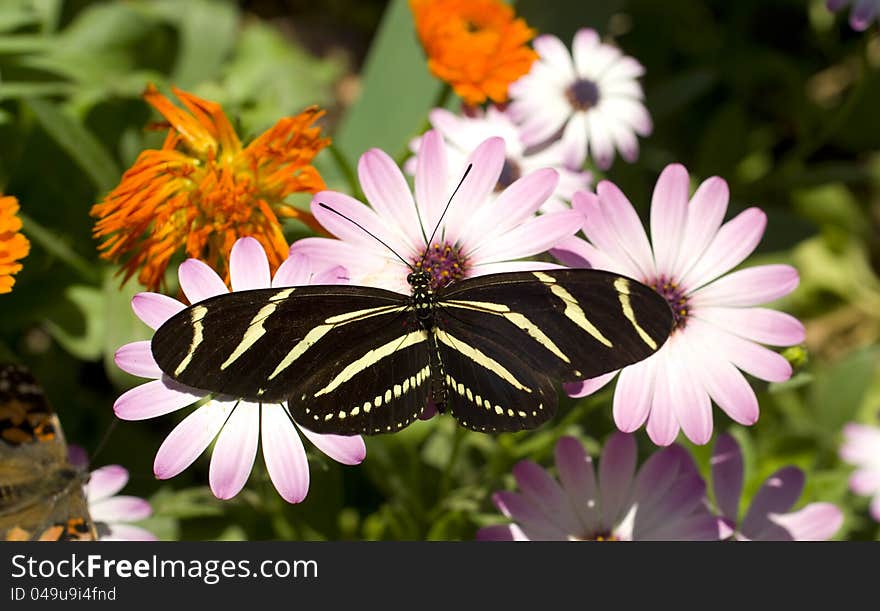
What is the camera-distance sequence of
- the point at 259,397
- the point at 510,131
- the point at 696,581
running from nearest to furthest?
the point at 259,397 < the point at 696,581 < the point at 510,131

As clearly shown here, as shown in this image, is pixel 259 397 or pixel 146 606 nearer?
pixel 259 397

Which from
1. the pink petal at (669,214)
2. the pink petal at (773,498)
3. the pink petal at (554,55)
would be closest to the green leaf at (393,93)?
the pink petal at (554,55)

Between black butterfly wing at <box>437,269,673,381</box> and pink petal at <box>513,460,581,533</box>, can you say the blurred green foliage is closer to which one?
pink petal at <box>513,460,581,533</box>

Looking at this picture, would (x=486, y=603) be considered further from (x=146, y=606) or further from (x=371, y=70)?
(x=371, y=70)

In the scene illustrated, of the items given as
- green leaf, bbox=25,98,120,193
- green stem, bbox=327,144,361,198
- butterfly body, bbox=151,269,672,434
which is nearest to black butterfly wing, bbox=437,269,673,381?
butterfly body, bbox=151,269,672,434

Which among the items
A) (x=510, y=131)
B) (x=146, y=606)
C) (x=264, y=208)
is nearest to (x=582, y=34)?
(x=510, y=131)

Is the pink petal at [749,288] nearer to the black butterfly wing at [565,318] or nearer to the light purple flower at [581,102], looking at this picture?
the black butterfly wing at [565,318]

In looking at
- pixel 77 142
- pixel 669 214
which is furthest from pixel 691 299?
pixel 77 142
